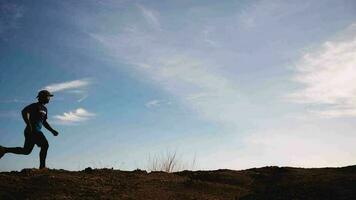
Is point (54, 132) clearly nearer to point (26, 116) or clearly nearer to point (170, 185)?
point (26, 116)

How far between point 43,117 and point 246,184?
13.0ft

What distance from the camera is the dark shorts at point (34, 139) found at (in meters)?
7.33

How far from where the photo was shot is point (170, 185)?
6.61 meters

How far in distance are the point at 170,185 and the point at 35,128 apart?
2.78 metres

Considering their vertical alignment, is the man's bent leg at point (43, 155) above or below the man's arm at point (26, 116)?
below

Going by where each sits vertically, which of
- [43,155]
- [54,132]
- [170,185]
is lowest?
[170,185]

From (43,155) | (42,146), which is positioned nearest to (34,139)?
(42,146)

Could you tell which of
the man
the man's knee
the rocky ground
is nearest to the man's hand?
the man

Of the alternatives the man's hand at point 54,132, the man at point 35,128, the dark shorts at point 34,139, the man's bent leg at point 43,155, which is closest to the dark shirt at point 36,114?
the man at point 35,128

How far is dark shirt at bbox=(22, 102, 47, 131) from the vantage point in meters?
7.51

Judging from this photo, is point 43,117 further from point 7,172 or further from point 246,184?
point 246,184

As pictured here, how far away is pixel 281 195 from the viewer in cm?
629

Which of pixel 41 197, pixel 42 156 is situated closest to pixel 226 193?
pixel 41 197

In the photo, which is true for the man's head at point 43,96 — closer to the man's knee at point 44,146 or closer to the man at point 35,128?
the man at point 35,128
